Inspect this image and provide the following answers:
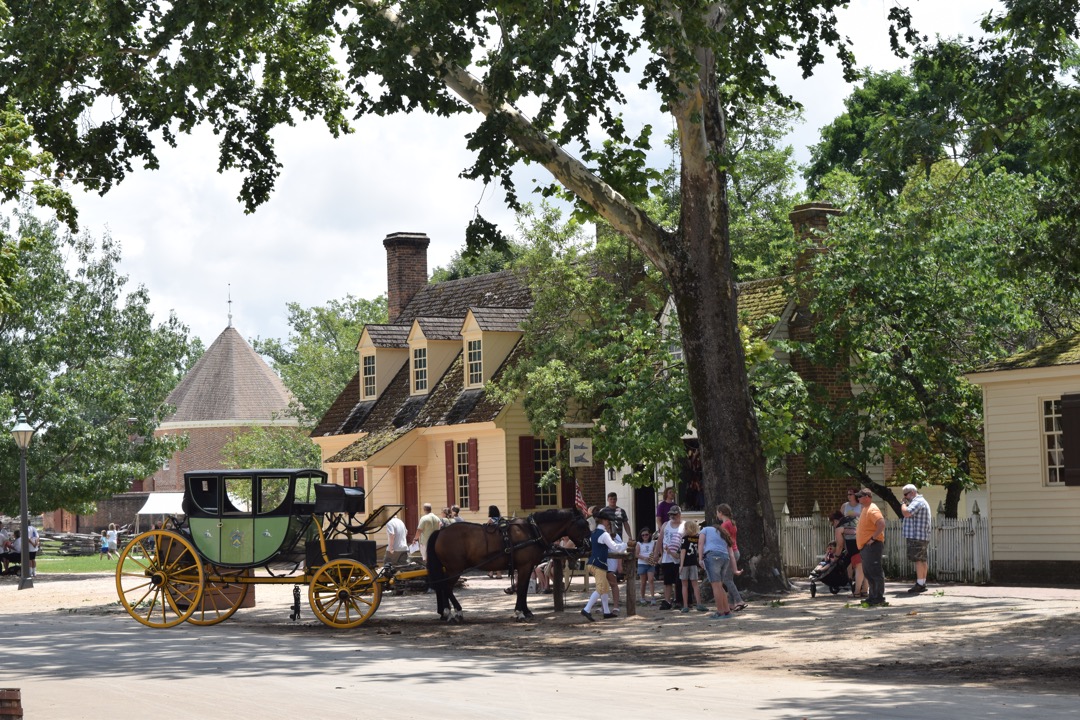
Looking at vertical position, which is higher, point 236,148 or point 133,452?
point 236,148

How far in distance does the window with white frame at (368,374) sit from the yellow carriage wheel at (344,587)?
2568 cm

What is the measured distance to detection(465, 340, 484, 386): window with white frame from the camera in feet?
135

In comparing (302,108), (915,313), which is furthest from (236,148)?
(915,313)

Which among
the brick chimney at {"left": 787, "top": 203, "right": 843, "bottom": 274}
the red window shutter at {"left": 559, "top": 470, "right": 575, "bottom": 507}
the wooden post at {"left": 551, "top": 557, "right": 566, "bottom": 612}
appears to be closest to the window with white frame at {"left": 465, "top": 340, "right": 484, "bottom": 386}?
the red window shutter at {"left": 559, "top": 470, "right": 575, "bottom": 507}

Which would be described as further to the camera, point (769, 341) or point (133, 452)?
point (133, 452)

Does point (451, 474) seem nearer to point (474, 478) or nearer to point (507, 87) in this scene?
point (474, 478)

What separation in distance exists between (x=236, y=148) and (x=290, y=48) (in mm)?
2055

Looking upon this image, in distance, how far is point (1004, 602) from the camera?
21.8 meters

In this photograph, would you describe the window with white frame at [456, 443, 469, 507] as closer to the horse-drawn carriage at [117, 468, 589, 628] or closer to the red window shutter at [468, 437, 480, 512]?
the red window shutter at [468, 437, 480, 512]

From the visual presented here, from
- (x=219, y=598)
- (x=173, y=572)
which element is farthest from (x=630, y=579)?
(x=173, y=572)

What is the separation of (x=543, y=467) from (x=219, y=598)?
→ 679 inches

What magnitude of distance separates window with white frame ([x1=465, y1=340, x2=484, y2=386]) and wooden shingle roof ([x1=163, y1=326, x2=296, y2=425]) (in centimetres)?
4231

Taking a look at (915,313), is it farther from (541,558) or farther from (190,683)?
(190,683)

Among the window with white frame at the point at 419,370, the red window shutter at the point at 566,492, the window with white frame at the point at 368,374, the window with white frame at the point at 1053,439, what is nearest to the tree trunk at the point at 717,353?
the window with white frame at the point at 1053,439
